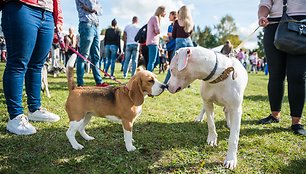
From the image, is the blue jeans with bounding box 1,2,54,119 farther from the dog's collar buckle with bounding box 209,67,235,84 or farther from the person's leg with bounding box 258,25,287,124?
the person's leg with bounding box 258,25,287,124

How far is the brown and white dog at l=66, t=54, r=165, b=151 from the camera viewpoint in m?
3.04

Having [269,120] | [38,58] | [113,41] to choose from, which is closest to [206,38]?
[113,41]

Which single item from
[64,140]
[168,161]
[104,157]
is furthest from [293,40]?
[64,140]

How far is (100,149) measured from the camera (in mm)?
3131

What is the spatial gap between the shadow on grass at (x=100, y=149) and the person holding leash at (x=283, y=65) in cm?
65

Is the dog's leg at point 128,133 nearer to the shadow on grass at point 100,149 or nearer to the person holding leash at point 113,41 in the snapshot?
the shadow on grass at point 100,149

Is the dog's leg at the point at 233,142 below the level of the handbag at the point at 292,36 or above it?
below

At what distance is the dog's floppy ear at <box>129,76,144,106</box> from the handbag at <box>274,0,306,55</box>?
2.11 meters

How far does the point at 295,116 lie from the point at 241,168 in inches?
73.1

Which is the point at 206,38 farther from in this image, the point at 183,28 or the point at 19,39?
the point at 19,39

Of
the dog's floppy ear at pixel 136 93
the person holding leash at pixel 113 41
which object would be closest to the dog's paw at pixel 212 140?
the dog's floppy ear at pixel 136 93

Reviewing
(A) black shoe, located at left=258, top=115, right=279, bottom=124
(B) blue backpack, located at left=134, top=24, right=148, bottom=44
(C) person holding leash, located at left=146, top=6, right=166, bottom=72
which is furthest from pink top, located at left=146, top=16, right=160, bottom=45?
(A) black shoe, located at left=258, top=115, right=279, bottom=124

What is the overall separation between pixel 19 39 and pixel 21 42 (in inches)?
1.6

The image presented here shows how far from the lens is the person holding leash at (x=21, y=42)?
3214mm
